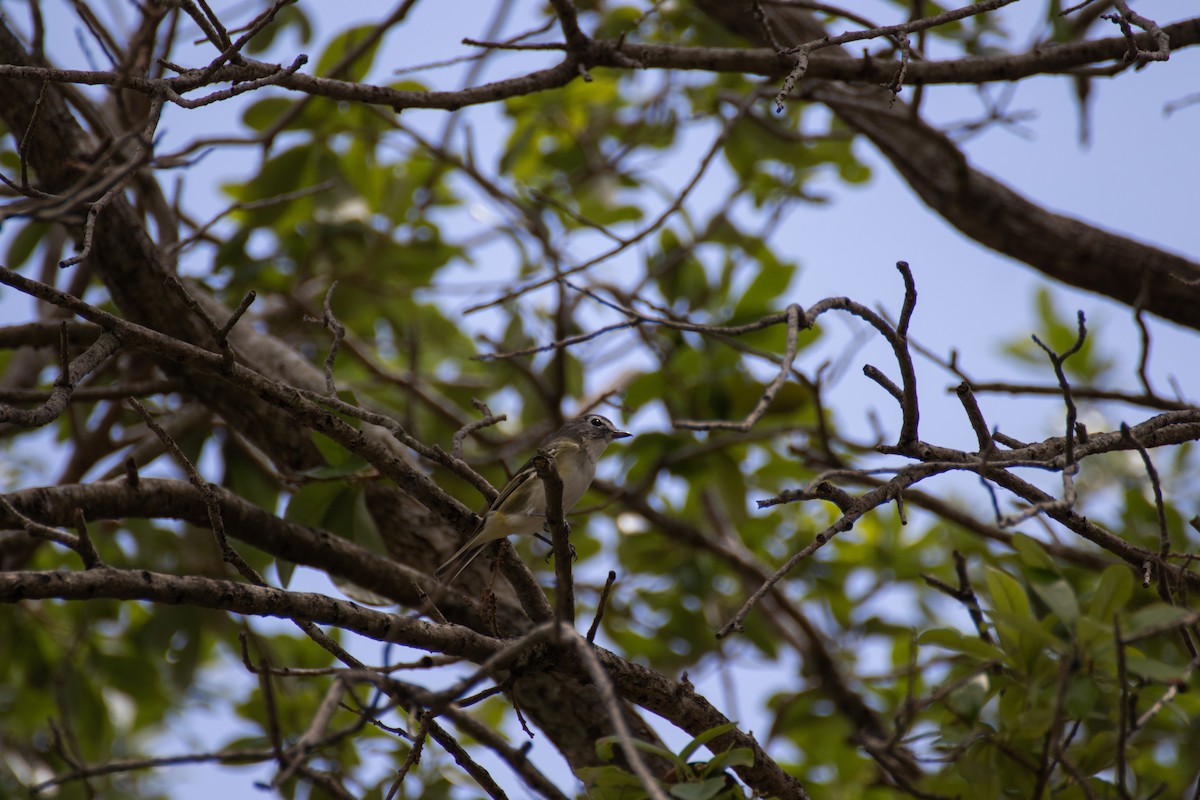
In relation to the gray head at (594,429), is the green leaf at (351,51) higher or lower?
higher

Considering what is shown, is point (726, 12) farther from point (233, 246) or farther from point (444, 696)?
point (444, 696)

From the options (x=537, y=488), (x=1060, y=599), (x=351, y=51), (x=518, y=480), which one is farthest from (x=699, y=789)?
(x=351, y=51)

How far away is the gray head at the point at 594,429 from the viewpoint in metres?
5.14

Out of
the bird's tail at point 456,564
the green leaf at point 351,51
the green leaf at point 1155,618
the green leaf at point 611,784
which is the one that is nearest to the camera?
the green leaf at point 1155,618

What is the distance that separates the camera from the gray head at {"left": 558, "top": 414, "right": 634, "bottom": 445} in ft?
16.9

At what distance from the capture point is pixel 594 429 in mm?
5227

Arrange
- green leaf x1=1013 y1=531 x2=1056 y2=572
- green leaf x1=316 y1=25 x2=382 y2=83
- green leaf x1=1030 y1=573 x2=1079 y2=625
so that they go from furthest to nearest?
green leaf x1=316 y1=25 x2=382 y2=83
green leaf x1=1013 y1=531 x2=1056 y2=572
green leaf x1=1030 y1=573 x2=1079 y2=625

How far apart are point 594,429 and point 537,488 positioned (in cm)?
79

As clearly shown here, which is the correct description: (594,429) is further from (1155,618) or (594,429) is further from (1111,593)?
(1155,618)

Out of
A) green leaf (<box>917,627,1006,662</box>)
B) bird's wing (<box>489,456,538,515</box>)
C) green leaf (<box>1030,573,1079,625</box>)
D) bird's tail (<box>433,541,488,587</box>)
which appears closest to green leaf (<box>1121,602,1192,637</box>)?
green leaf (<box>1030,573,1079,625</box>)

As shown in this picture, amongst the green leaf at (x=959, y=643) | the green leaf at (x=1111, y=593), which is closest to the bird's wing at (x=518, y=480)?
the green leaf at (x=959, y=643)

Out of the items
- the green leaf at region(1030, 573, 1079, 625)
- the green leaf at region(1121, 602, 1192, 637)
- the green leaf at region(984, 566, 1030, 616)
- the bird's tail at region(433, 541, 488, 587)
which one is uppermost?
the bird's tail at region(433, 541, 488, 587)

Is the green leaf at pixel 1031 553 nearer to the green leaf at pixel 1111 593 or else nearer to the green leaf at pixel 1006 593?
the green leaf at pixel 1006 593

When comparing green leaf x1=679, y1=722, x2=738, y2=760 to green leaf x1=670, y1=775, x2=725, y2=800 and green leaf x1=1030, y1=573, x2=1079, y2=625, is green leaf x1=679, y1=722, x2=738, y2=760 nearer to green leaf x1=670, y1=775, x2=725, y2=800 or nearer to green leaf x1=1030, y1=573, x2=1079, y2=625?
green leaf x1=670, y1=775, x2=725, y2=800
